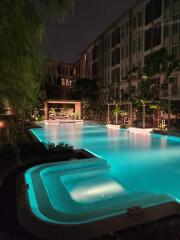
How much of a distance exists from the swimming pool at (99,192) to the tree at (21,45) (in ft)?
4.49

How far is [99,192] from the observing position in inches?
175

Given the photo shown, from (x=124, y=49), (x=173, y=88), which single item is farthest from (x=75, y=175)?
(x=124, y=49)

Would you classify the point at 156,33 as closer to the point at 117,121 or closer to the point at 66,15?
the point at 117,121

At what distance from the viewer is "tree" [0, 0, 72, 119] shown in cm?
195

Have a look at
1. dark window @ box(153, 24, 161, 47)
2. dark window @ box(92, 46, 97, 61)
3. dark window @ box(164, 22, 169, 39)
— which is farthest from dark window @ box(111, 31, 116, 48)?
dark window @ box(164, 22, 169, 39)

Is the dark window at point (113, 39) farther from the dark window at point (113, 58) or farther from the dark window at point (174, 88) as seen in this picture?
the dark window at point (174, 88)

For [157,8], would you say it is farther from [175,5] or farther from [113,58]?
[113,58]

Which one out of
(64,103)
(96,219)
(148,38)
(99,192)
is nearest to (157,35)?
(148,38)

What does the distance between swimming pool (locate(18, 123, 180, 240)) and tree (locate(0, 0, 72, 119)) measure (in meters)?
1.37

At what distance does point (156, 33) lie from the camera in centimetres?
1795

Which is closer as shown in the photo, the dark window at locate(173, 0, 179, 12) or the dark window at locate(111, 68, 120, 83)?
the dark window at locate(173, 0, 179, 12)

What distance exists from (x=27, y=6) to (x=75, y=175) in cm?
391

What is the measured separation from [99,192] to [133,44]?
19570 mm

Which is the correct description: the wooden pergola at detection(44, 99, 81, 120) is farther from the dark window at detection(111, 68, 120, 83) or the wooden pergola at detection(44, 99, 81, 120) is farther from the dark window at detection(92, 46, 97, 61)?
the dark window at detection(92, 46, 97, 61)
